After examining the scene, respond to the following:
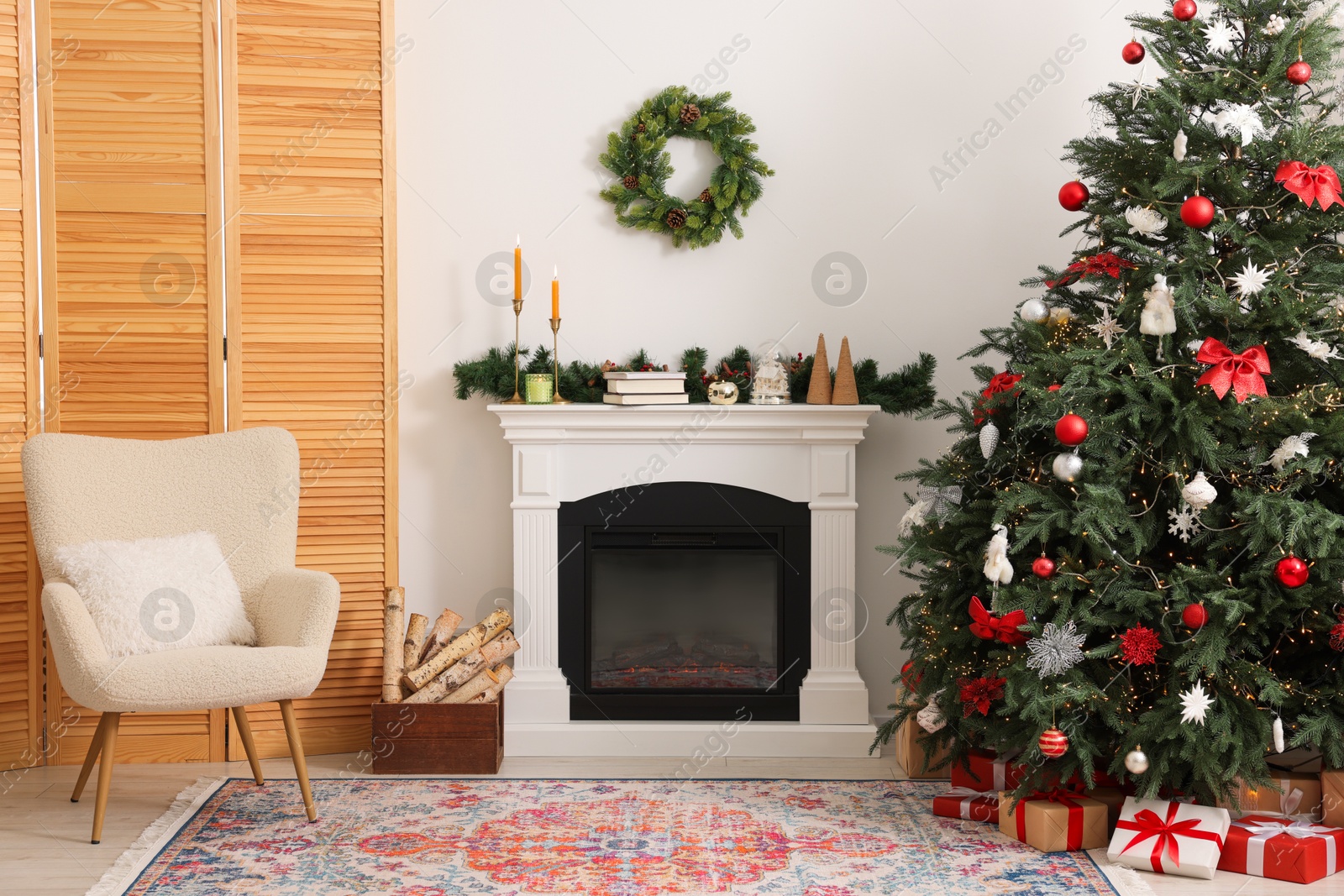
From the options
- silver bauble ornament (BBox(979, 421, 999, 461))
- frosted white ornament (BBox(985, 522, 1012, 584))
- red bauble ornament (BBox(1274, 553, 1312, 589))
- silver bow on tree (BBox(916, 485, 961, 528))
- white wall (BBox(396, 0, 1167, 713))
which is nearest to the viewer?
red bauble ornament (BBox(1274, 553, 1312, 589))

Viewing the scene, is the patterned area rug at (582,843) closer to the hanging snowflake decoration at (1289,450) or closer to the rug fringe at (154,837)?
the rug fringe at (154,837)

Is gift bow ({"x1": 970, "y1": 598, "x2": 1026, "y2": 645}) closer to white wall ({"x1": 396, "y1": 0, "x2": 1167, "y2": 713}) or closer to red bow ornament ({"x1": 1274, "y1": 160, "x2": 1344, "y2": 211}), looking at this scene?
white wall ({"x1": 396, "y1": 0, "x2": 1167, "y2": 713})

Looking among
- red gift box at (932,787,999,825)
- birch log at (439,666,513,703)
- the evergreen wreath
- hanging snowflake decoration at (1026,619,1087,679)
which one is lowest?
red gift box at (932,787,999,825)

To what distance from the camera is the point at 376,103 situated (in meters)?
3.24

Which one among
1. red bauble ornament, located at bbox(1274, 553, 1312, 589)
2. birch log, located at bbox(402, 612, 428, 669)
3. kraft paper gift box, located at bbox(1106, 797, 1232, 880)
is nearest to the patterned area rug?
kraft paper gift box, located at bbox(1106, 797, 1232, 880)

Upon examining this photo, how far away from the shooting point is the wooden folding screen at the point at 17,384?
3.10 meters

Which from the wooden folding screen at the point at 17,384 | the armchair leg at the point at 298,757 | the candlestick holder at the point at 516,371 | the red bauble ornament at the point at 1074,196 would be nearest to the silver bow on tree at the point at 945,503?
the red bauble ornament at the point at 1074,196

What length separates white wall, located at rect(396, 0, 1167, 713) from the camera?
11.6ft

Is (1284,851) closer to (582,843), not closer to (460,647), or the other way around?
(582,843)

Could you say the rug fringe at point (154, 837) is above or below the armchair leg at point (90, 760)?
below

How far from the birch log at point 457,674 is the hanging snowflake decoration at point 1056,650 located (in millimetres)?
1607

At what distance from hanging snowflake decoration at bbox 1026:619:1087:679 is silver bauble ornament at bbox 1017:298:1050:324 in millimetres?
801

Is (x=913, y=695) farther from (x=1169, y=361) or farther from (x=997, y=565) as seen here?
(x=1169, y=361)

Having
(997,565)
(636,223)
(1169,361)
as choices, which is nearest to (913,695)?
(997,565)
